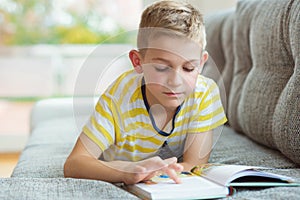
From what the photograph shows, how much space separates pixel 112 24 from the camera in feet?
14.5

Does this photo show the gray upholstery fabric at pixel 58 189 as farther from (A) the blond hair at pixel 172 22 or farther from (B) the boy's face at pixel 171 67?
(A) the blond hair at pixel 172 22

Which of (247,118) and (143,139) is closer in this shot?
(143,139)

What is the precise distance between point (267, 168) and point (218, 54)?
1138 mm

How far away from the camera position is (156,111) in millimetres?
1561

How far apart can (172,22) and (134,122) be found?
0.29 meters

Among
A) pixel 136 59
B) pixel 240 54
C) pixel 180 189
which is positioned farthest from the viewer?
pixel 240 54

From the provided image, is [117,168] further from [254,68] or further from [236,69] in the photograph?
[236,69]

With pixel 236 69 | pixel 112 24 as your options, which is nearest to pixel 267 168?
pixel 236 69

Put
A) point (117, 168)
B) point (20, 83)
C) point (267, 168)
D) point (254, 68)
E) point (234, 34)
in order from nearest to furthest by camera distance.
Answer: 1. point (117, 168)
2. point (267, 168)
3. point (254, 68)
4. point (234, 34)
5. point (20, 83)

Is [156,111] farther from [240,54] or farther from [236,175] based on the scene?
[240,54]

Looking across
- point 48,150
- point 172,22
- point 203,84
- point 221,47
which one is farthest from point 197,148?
point 221,47

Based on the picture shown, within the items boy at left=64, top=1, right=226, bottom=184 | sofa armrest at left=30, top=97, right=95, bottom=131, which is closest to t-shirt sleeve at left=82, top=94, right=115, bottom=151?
boy at left=64, top=1, right=226, bottom=184

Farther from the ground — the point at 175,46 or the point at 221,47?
the point at 175,46

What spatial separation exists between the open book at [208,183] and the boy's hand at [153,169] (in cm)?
2
